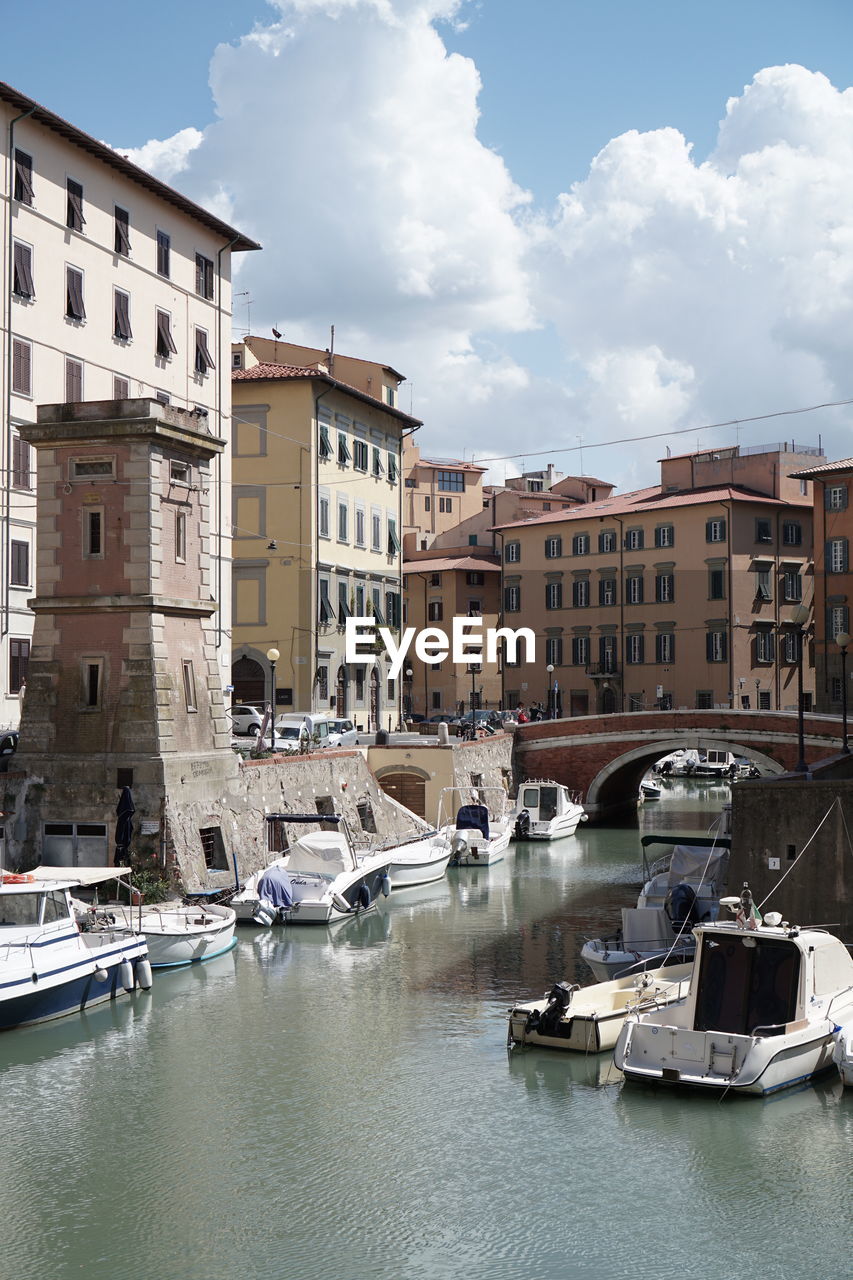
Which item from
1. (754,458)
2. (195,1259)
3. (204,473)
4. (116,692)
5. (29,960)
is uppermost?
(754,458)

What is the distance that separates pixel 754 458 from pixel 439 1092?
196 feet

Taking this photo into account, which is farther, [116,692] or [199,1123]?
[116,692]

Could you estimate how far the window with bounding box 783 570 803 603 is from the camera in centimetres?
7444

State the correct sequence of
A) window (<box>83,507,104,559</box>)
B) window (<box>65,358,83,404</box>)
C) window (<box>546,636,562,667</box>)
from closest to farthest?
window (<box>83,507,104,559</box>), window (<box>65,358,83,404</box>), window (<box>546,636,562,667</box>)

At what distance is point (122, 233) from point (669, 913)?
1051 inches

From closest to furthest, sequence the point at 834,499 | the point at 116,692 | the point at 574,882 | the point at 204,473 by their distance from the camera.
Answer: the point at 116,692
the point at 204,473
the point at 574,882
the point at 834,499

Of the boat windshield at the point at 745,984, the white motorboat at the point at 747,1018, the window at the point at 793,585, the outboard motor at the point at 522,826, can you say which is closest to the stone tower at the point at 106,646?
the white motorboat at the point at 747,1018

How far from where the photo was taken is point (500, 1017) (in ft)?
82.9

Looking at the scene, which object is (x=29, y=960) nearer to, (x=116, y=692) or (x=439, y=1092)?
(x=439, y=1092)

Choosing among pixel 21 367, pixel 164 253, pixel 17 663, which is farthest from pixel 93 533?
pixel 164 253

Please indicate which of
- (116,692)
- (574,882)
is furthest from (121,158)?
(574,882)

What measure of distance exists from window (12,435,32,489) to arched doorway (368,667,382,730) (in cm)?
2555

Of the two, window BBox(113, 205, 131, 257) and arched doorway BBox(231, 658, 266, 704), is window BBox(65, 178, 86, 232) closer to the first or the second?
window BBox(113, 205, 131, 257)
